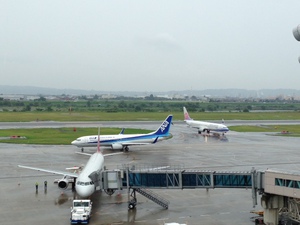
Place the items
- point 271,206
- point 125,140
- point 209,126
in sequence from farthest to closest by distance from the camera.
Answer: point 209,126 < point 125,140 < point 271,206

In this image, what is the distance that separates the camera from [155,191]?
50.9 metres

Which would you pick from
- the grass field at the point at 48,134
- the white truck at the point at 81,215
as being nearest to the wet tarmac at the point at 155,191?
the white truck at the point at 81,215

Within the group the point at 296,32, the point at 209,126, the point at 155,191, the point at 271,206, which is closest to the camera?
the point at 296,32

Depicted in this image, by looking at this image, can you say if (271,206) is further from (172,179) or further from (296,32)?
(296,32)

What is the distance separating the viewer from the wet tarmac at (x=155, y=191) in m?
40.1

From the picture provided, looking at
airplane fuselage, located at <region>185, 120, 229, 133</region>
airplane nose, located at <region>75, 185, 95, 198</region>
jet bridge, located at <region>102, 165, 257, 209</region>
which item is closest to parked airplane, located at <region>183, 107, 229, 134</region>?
airplane fuselage, located at <region>185, 120, 229, 133</region>

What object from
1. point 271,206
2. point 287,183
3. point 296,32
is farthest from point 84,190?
point 296,32

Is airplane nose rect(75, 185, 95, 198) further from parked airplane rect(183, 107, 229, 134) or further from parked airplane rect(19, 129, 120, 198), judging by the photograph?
parked airplane rect(183, 107, 229, 134)

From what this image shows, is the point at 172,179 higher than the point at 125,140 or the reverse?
→ higher

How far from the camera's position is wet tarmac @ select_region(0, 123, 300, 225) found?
1577 inches

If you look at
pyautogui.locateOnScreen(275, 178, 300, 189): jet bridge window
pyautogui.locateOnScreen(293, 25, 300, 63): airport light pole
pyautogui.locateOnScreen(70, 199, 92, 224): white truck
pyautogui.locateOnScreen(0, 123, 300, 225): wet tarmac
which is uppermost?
pyautogui.locateOnScreen(293, 25, 300, 63): airport light pole

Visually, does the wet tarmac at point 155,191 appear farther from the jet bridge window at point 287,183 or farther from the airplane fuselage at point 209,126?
the airplane fuselage at point 209,126

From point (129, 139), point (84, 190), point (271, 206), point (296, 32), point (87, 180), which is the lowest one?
point (271, 206)

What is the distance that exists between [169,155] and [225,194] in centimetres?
3098
